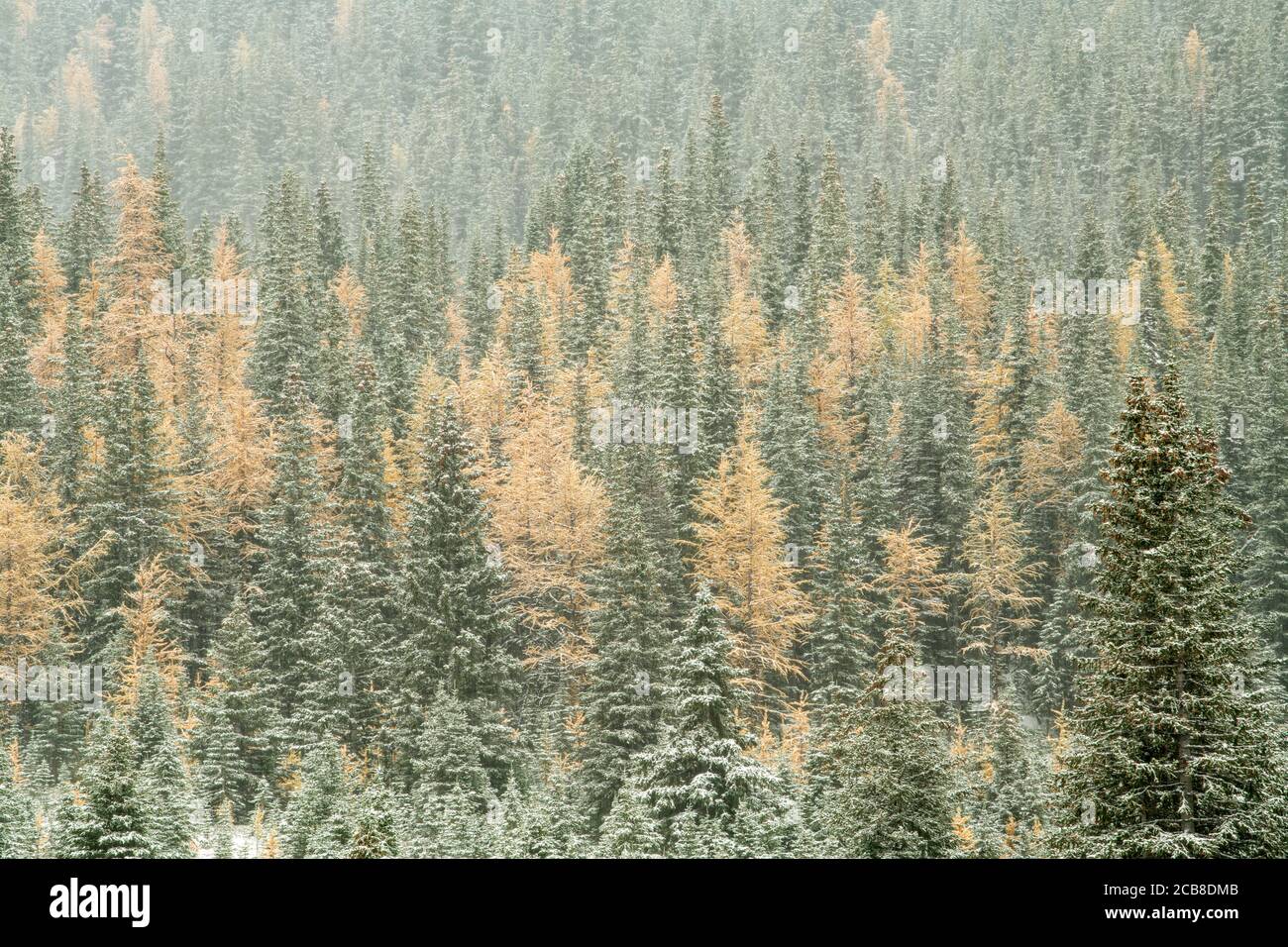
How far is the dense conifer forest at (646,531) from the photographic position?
80.4ft

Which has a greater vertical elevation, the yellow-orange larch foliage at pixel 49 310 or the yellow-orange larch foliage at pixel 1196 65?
the yellow-orange larch foliage at pixel 1196 65

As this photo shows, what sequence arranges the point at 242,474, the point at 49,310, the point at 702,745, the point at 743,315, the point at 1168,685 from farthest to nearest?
the point at 743,315 < the point at 49,310 < the point at 242,474 < the point at 702,745 < the point at 1168,685

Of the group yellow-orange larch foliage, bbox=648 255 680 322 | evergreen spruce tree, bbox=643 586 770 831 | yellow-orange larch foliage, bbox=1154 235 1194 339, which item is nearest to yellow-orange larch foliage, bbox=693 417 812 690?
evergreen spruce tree, bbox=643 586 770 831

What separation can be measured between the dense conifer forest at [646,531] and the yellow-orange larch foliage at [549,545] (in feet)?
0.83

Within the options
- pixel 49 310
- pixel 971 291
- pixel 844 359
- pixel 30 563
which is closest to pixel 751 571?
pixel 844 359

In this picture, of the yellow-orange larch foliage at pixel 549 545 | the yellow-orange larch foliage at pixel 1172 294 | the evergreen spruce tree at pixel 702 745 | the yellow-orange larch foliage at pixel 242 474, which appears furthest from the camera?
the yellow-orange larch foliage at pixel 1172 294

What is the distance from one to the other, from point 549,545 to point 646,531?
10.2 metres

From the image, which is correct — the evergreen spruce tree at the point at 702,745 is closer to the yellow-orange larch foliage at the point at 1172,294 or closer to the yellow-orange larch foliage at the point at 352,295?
the yellow-orange larch foliage at the point at 352,295

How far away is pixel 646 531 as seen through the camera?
48.3 m

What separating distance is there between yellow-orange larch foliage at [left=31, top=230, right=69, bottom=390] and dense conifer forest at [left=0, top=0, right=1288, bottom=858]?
1.06ft

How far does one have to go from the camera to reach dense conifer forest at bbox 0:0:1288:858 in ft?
80.4

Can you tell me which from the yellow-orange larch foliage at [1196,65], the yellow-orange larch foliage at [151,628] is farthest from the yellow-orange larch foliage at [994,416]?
the yellow-orange larch foliage at [1196,65]

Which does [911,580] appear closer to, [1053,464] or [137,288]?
[1053,464]
